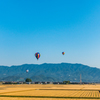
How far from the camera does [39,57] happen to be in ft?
338
